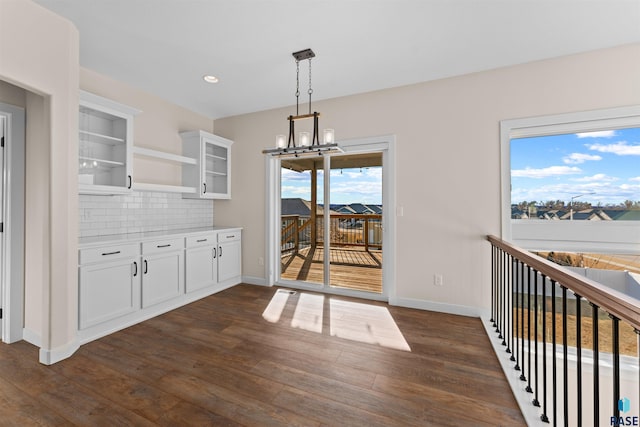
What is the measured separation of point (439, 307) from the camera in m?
3.37

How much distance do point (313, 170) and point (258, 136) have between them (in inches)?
42.2

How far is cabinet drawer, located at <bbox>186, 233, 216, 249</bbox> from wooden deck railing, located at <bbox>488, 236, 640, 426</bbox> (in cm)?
357

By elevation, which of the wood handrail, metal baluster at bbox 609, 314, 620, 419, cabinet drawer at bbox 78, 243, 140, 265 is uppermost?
the wood handrail

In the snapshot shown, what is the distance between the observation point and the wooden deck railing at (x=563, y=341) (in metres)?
1.15

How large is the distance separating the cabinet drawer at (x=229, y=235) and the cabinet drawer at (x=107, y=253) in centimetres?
127

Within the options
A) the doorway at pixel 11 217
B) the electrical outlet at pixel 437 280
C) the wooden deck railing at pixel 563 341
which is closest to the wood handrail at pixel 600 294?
the wooden deck railing at pixel 563 341

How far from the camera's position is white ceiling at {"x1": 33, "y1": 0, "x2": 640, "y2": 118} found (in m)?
2.18

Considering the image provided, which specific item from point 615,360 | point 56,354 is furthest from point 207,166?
point 615,360

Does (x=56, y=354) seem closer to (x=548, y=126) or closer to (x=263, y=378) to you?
(x=263, y=378)

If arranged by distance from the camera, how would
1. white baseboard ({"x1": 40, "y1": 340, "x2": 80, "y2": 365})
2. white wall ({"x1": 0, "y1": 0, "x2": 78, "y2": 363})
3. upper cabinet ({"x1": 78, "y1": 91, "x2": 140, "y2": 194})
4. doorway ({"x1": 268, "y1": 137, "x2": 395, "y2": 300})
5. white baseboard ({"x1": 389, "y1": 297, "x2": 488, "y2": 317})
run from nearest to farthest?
white wall ({"x1": 0, "y1": 0, "x2": 78, "y2": 363}) < white baseboard ({"x1": 40, "y1": 340, "x2": 80, "y2": 365}) < upper cabinet ({"x1": 78, "y1": 91, "x2": 140, "y2": 194}) < white baseboard ({"x1": 389, "y1": 297, "x2": 488, "y2": 317}) < doorway ({"x1": 268, "y1": 137, "x2": 395, "y2": 300})

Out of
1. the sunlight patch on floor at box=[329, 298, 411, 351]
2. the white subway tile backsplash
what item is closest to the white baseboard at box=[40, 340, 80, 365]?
the white subway tile backsplash

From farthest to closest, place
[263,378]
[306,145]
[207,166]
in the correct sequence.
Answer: [207,166] < [306,145] < [263,378]

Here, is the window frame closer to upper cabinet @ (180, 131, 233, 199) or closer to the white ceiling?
the white ceiling

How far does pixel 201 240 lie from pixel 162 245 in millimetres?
604
